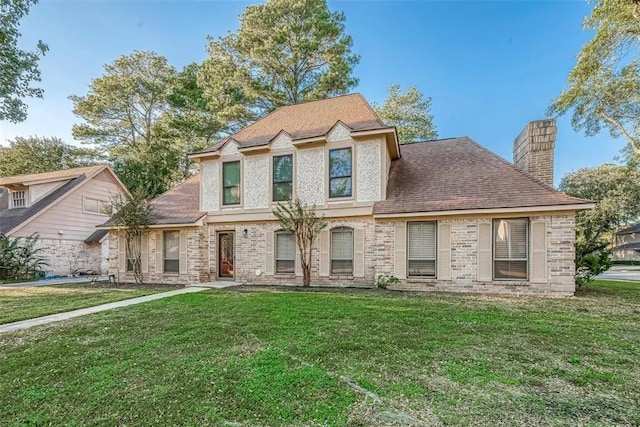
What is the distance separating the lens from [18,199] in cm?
1809

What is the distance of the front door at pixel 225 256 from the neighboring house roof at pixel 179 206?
1.32 m

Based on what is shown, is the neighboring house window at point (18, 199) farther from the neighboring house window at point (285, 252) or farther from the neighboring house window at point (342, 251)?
the neighboring house window at point (342, 251)

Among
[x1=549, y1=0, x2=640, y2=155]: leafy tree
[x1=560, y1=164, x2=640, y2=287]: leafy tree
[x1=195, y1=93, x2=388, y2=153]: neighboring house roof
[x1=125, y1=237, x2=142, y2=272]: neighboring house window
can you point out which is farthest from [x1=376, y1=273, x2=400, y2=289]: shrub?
[x1=560, y1=164, x2=640, y2=287]: leafy tree

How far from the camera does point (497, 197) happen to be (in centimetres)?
907

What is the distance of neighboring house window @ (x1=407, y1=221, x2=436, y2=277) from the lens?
9633mm

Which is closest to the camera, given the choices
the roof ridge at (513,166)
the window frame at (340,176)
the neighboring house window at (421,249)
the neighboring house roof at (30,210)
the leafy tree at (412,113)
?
the roof ridge at (513,166)

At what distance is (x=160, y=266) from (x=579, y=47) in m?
21.2

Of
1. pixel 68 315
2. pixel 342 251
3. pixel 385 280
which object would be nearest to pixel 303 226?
pixel 342 251

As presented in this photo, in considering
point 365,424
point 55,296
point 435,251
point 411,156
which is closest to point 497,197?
point 435,251

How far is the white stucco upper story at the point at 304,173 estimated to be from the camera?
10.4 m

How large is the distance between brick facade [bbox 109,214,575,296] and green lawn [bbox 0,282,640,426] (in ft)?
7.25

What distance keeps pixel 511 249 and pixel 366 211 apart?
4.30 meters

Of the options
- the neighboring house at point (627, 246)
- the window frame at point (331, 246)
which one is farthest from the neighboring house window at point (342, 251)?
the neighboring house at point (627, 246)

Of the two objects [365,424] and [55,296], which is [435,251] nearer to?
[365,424]
